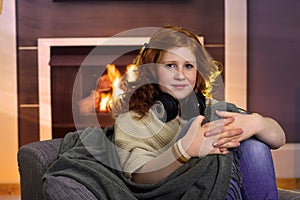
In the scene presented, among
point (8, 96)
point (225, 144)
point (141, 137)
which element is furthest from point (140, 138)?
point (8, 96)

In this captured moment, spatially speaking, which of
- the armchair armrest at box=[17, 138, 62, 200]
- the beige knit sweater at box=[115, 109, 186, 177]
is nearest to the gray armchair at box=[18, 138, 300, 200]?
the armchair armrest at box=[17, 138, 62, 200]

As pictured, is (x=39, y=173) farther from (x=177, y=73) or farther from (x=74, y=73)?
(x=74, y=73)

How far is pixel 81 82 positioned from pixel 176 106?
68.7 inches

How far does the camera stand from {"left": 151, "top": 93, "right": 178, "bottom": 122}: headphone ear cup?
1373 millimetres

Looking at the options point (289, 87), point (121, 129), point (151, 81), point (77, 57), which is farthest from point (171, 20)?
point (121, 129)

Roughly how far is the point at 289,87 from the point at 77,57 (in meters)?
1.30

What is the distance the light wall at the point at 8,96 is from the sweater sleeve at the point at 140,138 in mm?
1800

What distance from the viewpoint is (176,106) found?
1388 mm

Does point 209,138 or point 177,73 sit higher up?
point 177,73

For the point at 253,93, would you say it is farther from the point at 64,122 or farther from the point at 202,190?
the point at 202,190

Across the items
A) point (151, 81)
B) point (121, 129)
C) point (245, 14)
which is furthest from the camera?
point (245, 14)

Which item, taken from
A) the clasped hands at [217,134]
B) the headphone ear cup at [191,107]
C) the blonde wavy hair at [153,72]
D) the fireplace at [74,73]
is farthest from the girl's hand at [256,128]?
the fireplace at [74,73]

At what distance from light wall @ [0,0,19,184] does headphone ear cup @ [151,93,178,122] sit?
1830mm

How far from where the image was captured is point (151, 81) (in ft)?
5.00
